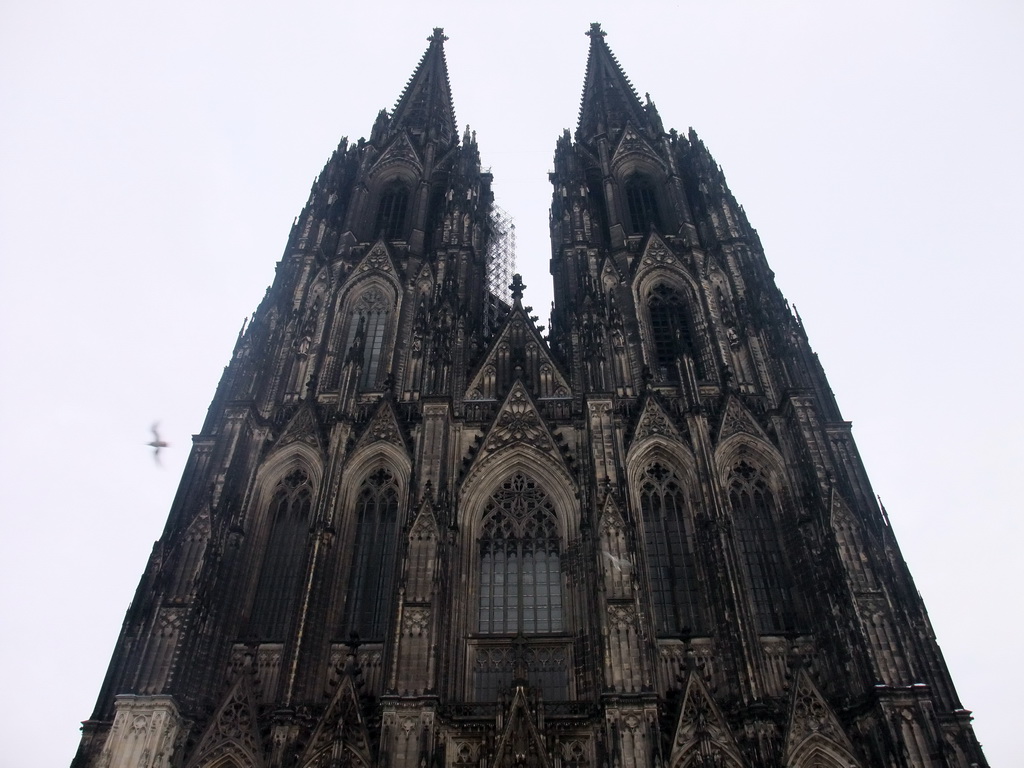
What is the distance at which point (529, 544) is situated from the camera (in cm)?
2211

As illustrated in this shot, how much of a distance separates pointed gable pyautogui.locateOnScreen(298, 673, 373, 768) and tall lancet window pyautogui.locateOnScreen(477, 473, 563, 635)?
3.66m

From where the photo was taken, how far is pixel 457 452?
23.5 m

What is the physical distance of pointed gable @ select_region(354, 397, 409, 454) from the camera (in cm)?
2381

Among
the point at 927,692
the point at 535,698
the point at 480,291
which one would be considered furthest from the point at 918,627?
the point at 480,291

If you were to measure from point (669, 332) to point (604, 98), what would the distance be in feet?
57.2

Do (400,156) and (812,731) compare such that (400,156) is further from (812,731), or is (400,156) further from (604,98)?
(812,731)

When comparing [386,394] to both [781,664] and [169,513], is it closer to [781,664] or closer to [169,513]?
[169,513]

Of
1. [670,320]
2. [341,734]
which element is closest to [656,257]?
[670,320]

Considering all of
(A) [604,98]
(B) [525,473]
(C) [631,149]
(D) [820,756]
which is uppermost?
(A) [604,98]

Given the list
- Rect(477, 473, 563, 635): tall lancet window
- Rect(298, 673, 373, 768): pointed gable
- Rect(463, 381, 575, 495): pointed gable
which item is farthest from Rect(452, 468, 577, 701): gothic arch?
Rect(298, 673, 373, 768): pointed gable

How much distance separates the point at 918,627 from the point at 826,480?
422cm

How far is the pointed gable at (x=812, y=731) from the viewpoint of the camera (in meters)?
17.8

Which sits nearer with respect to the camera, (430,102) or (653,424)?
(653,424)

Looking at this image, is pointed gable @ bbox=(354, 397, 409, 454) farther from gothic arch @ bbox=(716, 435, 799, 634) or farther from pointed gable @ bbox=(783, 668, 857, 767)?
pointed gable @ bbox=(783, 668, 857, 767)
